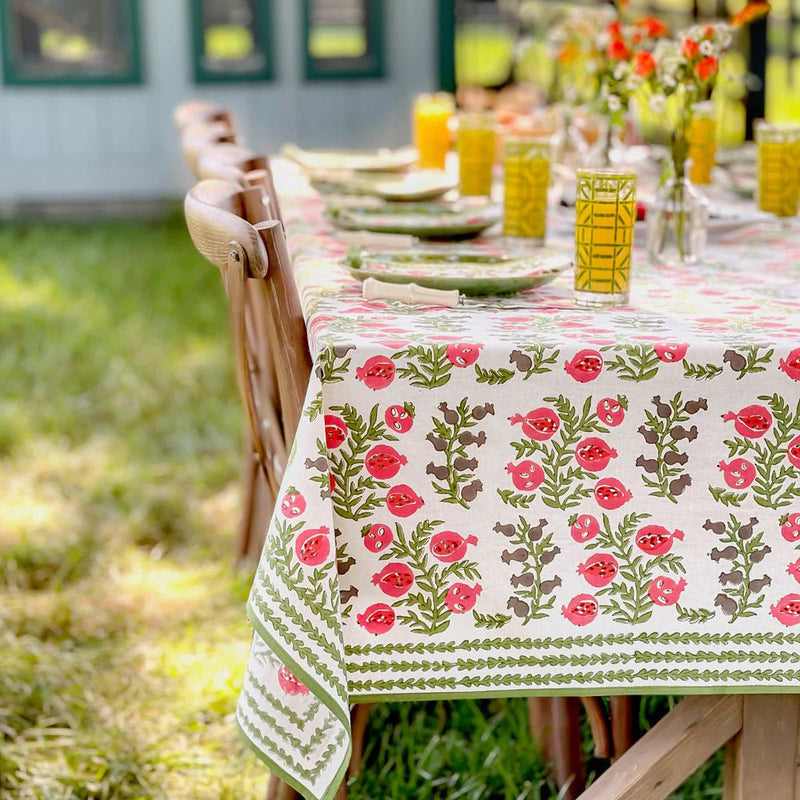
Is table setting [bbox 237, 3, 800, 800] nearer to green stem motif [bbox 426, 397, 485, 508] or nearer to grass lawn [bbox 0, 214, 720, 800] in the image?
green stem motif [bbox 426, 397, 485, 508]

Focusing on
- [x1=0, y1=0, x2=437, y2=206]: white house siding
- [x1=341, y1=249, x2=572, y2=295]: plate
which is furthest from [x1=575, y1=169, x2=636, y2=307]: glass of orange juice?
[x1=0, y1=0, x2=437, y2=206]: white house siding

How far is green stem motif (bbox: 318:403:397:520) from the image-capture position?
140 centimetres

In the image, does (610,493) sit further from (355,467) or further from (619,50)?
(619,50)

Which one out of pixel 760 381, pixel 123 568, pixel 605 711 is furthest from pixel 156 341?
pixel 760 381

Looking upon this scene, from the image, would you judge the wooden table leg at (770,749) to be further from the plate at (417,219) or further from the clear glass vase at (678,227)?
the plate at (417,219)

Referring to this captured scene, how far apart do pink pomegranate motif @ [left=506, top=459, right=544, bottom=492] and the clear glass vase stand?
69 cm

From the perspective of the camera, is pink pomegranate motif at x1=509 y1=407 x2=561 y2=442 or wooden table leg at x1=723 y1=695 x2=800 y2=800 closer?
pink pomegranate motif at x1=509 y1=407 x2=561 y2=442

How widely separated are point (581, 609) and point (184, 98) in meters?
6.11

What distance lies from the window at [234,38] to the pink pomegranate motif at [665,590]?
19.8 ft

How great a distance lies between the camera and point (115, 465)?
12.0ft

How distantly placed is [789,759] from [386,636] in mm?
540

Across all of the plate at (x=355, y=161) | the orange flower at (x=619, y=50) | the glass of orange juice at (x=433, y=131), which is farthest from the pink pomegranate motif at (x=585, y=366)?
the glass of orange juice at (x=433, y=131)

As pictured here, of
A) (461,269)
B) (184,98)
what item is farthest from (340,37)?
(461,269)

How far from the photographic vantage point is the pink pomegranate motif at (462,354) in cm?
139
